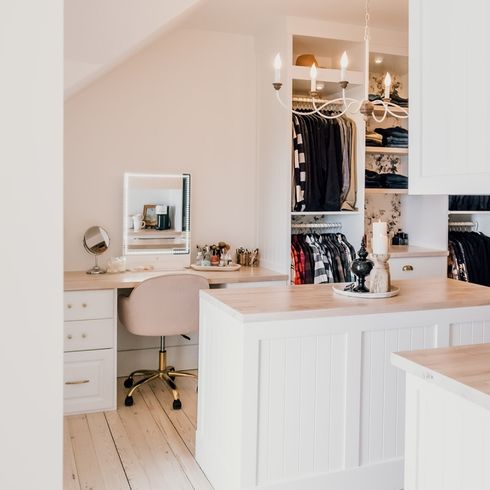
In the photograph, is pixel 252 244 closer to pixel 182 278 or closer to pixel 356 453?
pixel 182 278

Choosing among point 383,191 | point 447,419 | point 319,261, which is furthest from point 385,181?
point 447,419

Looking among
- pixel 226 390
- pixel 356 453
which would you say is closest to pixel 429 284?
pixel 356 453

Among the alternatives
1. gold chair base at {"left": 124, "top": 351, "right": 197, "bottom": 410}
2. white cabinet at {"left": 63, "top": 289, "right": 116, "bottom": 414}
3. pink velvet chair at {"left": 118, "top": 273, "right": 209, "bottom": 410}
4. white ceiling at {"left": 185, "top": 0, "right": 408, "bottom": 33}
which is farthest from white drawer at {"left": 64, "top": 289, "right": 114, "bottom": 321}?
white ceiling at {"left": 185, "top": 0, "right": 408, "bottom": 33}

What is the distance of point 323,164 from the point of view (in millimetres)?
4223

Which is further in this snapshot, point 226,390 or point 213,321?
point 213,321

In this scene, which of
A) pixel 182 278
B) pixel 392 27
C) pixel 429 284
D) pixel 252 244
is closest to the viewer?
pixel 429 284

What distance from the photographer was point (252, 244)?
4.61 metres

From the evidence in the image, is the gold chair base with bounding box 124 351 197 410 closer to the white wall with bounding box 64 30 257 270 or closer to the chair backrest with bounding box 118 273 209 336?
the chair backrest with bounding box 118 273 209 336

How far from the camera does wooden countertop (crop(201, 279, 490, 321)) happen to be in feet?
7.67

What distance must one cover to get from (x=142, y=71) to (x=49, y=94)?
Result: 10.8 ft

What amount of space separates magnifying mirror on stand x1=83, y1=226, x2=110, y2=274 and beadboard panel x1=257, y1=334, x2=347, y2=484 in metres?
2.00

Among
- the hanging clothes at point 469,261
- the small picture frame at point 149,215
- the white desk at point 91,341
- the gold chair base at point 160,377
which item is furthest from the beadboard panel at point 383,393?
the hanging clothes at point 469,261

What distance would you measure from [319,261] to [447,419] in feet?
8.99

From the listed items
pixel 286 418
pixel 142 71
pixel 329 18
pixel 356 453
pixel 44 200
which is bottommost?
pixel 356 453
